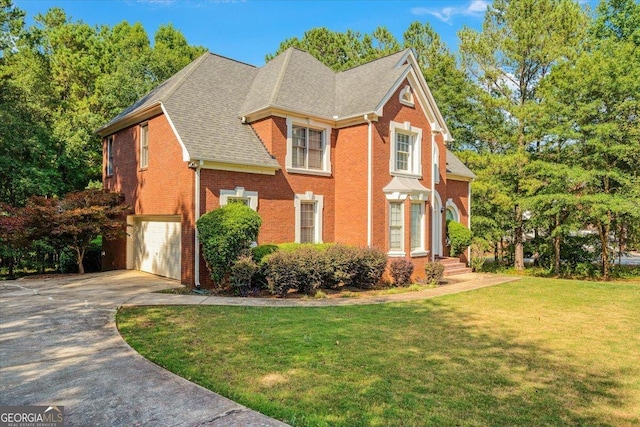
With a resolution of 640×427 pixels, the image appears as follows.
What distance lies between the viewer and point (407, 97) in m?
17.3

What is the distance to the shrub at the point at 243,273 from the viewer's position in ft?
38.9

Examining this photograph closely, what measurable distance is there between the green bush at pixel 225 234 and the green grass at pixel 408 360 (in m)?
2.46

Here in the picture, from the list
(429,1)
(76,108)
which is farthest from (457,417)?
(76,108)

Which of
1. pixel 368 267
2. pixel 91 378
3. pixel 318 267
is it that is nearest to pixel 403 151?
pixel 368 267

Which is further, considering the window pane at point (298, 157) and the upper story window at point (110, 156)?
the upper story window at point (110, 156)

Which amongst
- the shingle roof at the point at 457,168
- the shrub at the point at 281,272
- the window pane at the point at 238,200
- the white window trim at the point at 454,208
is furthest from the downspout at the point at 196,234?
the shingle roof at the point at 457,168

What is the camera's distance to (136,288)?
12703mm

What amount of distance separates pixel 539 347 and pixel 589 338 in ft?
4.96

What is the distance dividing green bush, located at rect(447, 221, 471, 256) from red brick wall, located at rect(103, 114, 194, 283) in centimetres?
1400

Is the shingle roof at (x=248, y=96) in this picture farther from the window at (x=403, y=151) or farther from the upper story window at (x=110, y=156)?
the window at (x=403, y=151)

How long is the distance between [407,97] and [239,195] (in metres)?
8.85

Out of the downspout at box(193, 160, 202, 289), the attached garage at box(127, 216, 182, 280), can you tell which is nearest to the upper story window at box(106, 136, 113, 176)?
the attached garage at box(127, 216, 182, 280)

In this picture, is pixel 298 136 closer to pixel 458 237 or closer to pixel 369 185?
pixel 369 185

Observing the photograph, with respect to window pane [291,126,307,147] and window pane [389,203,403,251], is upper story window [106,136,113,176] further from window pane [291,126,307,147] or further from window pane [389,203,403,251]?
window pane [389,203,403,251]
